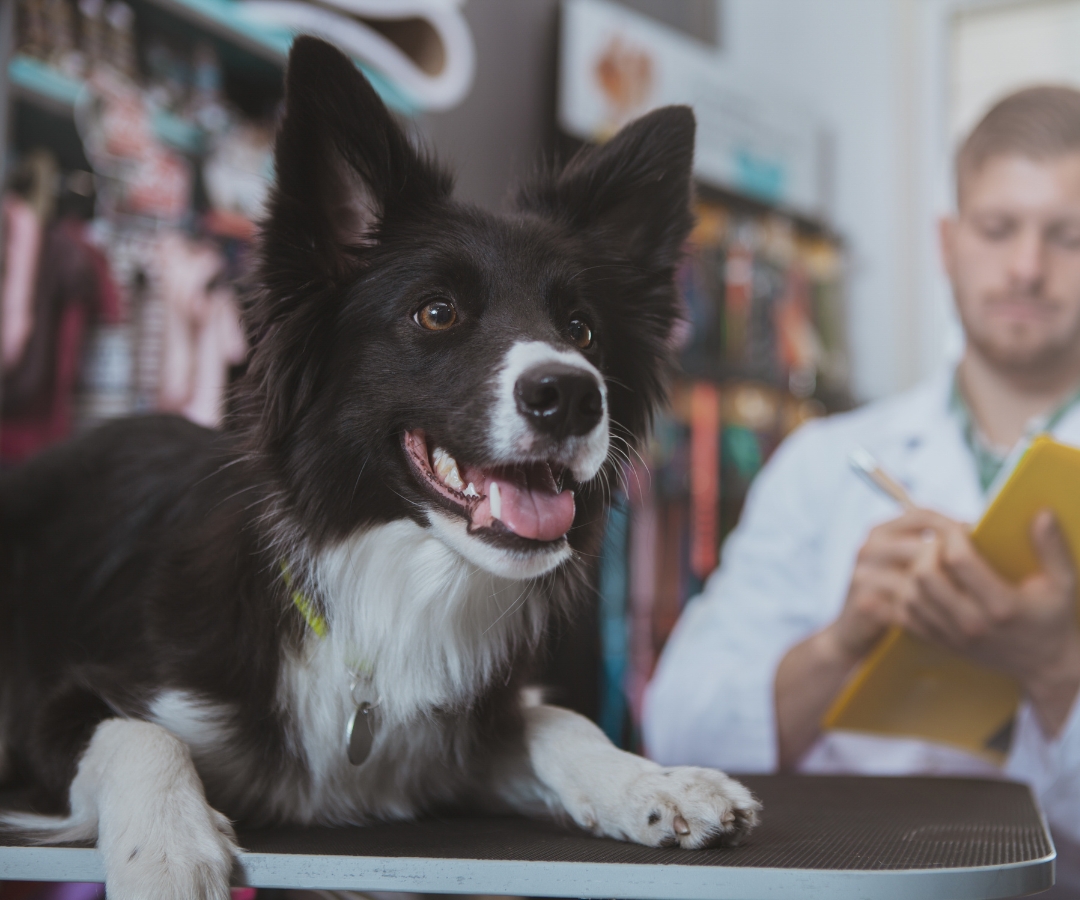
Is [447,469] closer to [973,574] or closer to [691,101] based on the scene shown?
[973,574]

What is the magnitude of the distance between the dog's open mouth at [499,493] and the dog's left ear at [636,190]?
439 millimetres

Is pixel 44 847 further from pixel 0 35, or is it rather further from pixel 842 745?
pixel 842 745

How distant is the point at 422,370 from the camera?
3.63ft

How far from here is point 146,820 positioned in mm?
853

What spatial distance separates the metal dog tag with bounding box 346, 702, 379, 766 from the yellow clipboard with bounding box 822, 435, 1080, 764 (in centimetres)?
78

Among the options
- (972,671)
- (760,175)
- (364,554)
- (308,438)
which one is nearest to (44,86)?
(308,438)

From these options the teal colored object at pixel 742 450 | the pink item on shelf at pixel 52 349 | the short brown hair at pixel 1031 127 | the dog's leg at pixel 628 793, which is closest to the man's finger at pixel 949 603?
the dog's leg at pixel 628 793

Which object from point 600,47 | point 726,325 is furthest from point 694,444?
point 600,47

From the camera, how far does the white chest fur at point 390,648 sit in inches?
41.8

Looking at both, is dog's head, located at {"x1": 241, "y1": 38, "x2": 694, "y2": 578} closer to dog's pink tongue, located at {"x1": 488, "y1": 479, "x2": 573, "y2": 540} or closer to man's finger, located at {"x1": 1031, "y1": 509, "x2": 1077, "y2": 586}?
dog's pink tongue, located at {"x1": 488, "y1": 479, "x2": 573, "y2": 540}

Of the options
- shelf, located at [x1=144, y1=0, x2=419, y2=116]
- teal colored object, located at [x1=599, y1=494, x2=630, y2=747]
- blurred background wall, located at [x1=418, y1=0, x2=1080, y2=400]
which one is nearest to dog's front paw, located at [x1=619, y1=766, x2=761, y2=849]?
shelf, located at [x1=144, y1=0, x2=419, y2=116]

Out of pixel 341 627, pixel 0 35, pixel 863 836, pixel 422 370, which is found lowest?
pixel 863 836

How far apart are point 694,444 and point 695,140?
2.53m

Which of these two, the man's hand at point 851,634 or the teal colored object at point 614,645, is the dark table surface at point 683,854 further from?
the teal colored object at point 614,645
